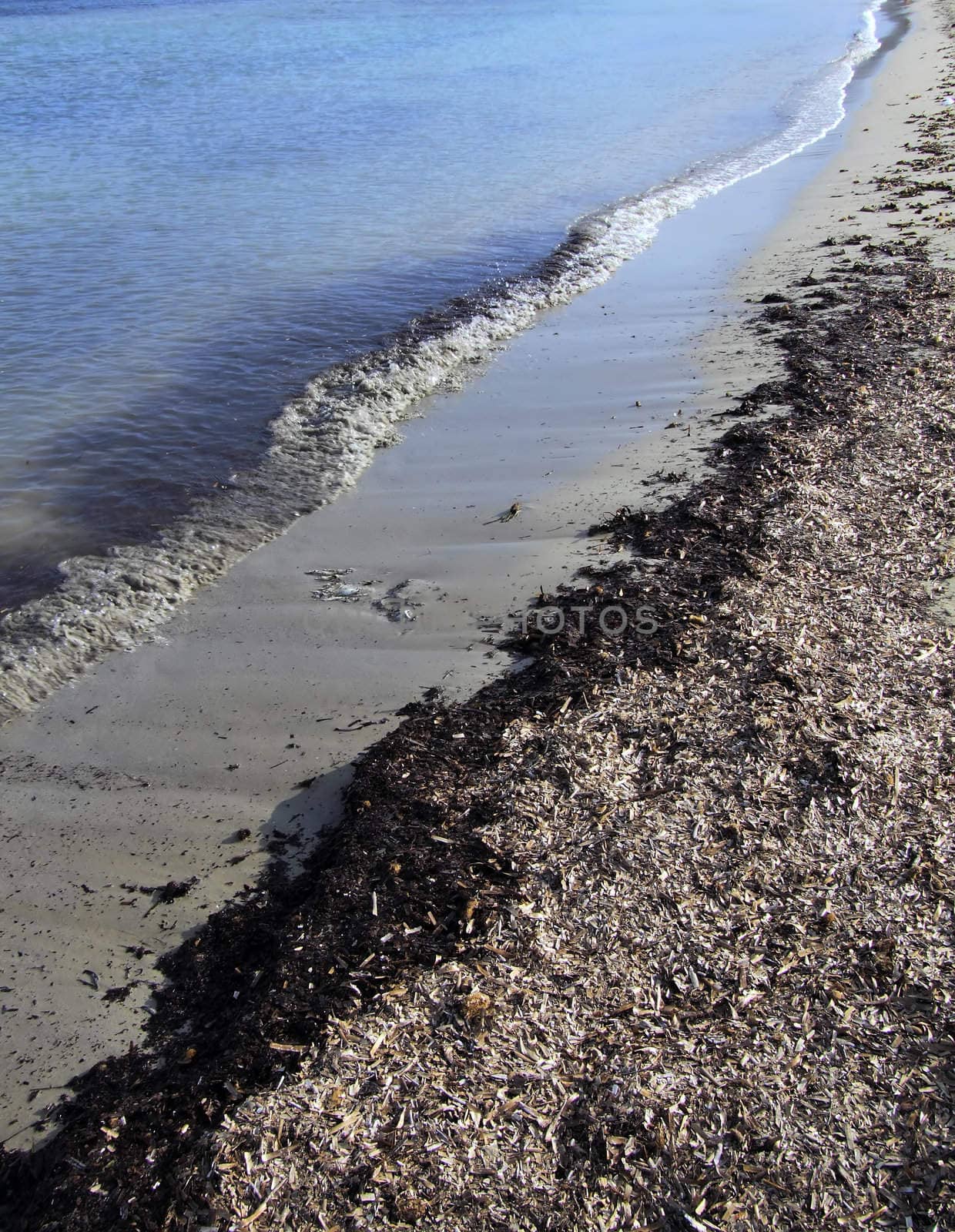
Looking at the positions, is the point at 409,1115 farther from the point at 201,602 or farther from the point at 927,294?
the point at 927,294

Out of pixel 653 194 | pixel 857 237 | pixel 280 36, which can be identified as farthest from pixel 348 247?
pixel 280 36

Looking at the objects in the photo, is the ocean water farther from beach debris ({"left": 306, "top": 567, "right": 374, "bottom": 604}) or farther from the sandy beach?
the sandy beach

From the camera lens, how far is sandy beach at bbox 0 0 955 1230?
2.71m

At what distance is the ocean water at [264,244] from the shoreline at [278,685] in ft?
1.66

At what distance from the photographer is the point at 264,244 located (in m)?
12.5

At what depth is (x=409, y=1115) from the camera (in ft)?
9.14

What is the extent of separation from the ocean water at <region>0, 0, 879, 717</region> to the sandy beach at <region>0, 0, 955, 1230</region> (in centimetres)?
90

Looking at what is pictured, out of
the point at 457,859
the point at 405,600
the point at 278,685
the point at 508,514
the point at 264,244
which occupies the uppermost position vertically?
the point at 264,244

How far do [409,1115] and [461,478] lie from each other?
4.86 m

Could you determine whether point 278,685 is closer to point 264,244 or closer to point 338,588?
point 338,588

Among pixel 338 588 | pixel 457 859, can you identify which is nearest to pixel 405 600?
pixel 338 588

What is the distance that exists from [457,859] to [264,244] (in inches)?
438

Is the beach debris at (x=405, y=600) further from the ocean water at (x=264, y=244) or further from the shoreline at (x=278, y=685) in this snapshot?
the ocean water at (x=264, y=244)

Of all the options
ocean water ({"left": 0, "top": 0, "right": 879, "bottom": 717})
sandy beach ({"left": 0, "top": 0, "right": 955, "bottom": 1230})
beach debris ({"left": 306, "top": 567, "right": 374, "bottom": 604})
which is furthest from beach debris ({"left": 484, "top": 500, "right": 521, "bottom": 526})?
A: ocean water ({"left": 0, "top": 0, "right": 879, "bottom": 717})
